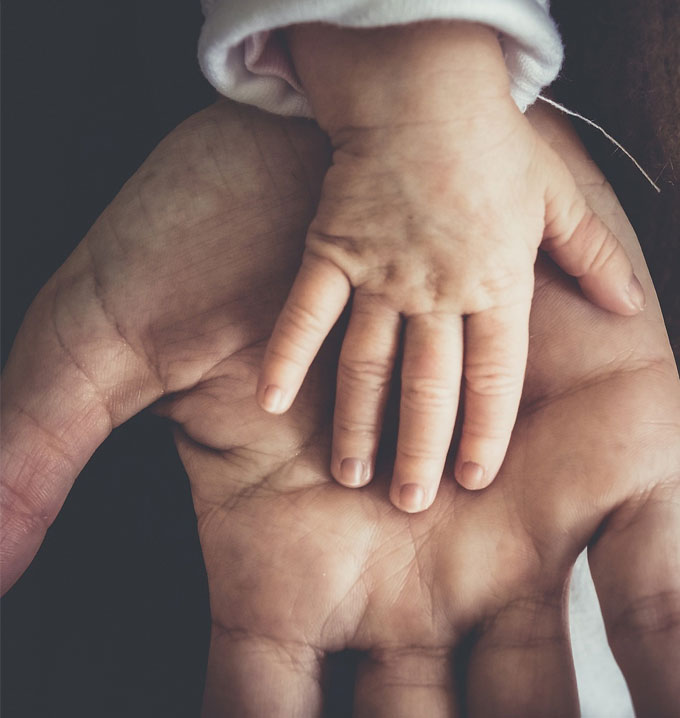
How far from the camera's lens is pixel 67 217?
1250mm

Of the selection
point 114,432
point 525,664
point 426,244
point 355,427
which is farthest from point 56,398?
point 525,664

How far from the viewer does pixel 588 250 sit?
0.93 metres

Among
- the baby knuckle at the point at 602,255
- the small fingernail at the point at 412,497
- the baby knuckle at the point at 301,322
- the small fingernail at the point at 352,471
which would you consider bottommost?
the small fingernail at the point at 412,497

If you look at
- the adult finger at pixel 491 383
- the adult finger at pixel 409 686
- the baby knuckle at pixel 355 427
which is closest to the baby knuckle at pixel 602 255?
the adult finger at pixel 491 383

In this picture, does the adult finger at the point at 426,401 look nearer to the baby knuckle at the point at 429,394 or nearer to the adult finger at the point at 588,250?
the baby knuckle at the point at 429,394

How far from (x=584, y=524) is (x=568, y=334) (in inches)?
10.0

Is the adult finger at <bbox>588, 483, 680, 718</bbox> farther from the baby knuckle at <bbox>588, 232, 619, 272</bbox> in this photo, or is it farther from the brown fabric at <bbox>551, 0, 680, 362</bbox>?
the brown fabric at <bbox>551, 0, 680, 362</bbox>

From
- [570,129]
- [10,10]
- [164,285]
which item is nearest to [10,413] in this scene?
[164,285]

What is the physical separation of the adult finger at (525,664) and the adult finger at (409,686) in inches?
1.4

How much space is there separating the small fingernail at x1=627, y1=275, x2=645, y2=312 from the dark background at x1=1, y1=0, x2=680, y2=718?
214 mm

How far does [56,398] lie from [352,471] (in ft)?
1.40

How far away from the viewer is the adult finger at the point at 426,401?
0.87 metres

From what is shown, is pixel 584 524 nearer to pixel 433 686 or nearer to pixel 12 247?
pixel 433 686

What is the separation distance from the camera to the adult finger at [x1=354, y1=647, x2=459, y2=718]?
903 mm
